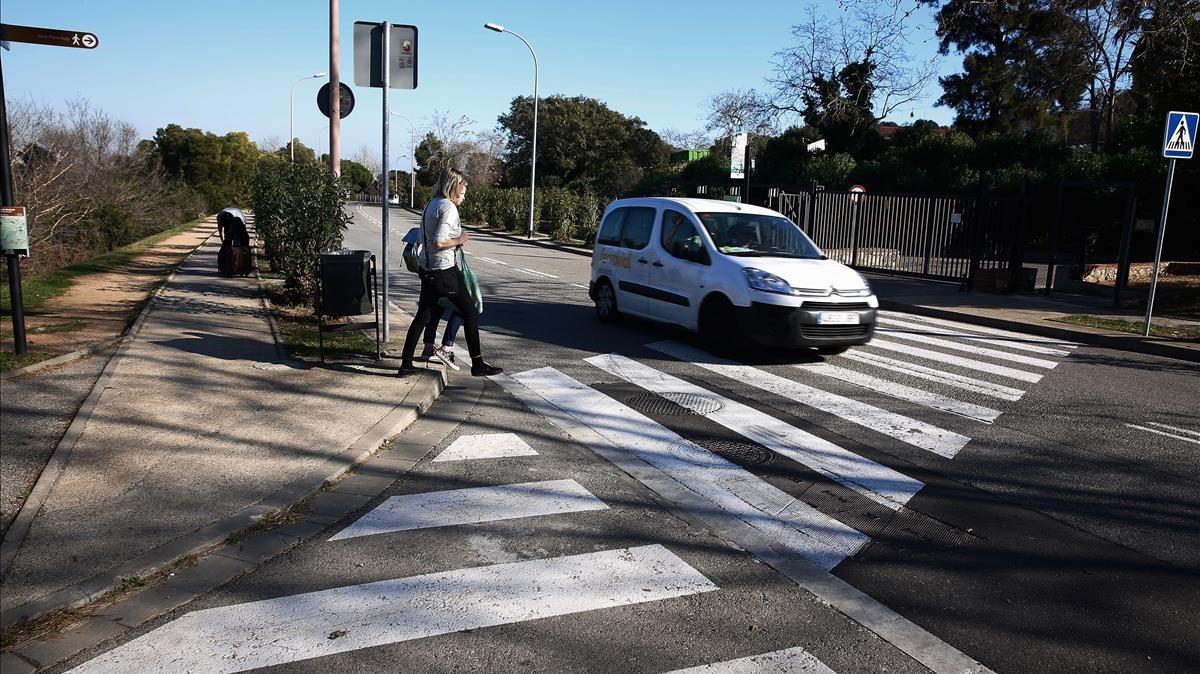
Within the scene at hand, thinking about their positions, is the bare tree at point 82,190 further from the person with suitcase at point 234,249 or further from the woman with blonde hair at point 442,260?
the woman with blonde hair at point 442,260

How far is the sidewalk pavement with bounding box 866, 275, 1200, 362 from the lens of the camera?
36.5 feet

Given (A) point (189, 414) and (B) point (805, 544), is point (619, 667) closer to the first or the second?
(B) point (805, 544)

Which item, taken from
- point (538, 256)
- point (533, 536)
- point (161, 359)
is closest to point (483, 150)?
point (538, 256)

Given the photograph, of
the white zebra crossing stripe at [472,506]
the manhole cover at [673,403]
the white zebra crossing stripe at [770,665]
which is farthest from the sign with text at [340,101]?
the white zebra crossing stripe at [770,665]

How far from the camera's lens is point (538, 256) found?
1013 inches

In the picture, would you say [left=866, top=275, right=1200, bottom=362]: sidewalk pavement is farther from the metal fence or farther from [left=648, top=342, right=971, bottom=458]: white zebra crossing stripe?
[left=648, top=342, right=971, bottom=458]: white zebra crossing stripe

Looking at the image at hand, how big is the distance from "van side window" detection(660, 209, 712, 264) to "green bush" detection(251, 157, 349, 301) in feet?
14.2

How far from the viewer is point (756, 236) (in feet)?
33.5

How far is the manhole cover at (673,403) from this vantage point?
23.6 feet

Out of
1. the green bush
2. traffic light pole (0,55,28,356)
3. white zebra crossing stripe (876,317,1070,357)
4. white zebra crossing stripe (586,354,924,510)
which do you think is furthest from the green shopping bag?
white zebra crossing stripe (876,317,1070,357)

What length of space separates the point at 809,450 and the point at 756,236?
4.47m

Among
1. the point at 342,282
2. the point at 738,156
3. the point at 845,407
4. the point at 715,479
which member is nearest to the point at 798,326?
the point at 845,407

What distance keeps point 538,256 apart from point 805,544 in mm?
21640

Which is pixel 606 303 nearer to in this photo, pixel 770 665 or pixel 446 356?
pixel 446 356
